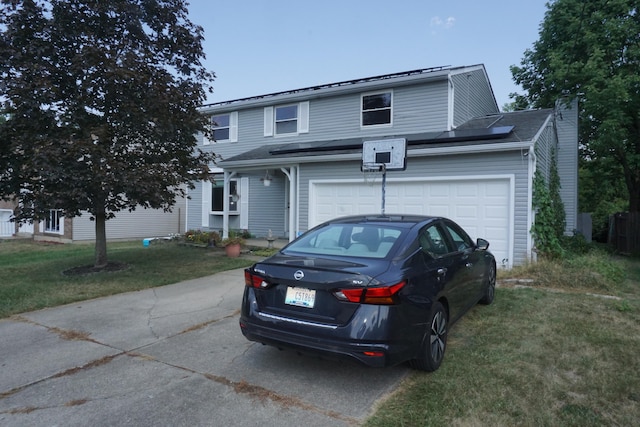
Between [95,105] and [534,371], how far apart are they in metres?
8.95

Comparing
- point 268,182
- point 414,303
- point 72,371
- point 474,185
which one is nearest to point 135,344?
point 72,371

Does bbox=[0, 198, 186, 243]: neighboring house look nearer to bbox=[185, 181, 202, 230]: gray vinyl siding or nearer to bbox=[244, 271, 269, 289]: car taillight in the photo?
bbox=[185, 181, 202, 230]: gray vinyl siding

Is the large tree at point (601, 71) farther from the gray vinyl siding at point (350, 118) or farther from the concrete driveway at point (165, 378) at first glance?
the concrete driveway at point (165, 378)

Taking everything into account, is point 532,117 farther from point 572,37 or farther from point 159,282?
point 159,282

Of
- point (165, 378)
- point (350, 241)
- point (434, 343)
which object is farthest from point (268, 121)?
point (434, 343)

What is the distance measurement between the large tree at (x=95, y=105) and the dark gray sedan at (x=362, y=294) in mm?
5145

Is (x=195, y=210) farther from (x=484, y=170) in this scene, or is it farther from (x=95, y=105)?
(x=484, y=170)

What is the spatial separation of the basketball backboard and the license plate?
5204 millimetres

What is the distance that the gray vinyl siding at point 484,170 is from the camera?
363 inches

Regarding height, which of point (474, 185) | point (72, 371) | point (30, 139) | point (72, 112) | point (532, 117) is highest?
point (532, 117)

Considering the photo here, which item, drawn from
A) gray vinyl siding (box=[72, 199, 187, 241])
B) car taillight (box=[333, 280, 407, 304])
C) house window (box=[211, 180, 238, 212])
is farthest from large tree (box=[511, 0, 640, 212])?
gray vinyl siding (box=[72, 199, 187, 241])

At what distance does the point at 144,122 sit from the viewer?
8.38 metres

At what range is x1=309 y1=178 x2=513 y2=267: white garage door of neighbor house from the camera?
9.53 metres

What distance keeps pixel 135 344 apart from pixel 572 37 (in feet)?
66.3
